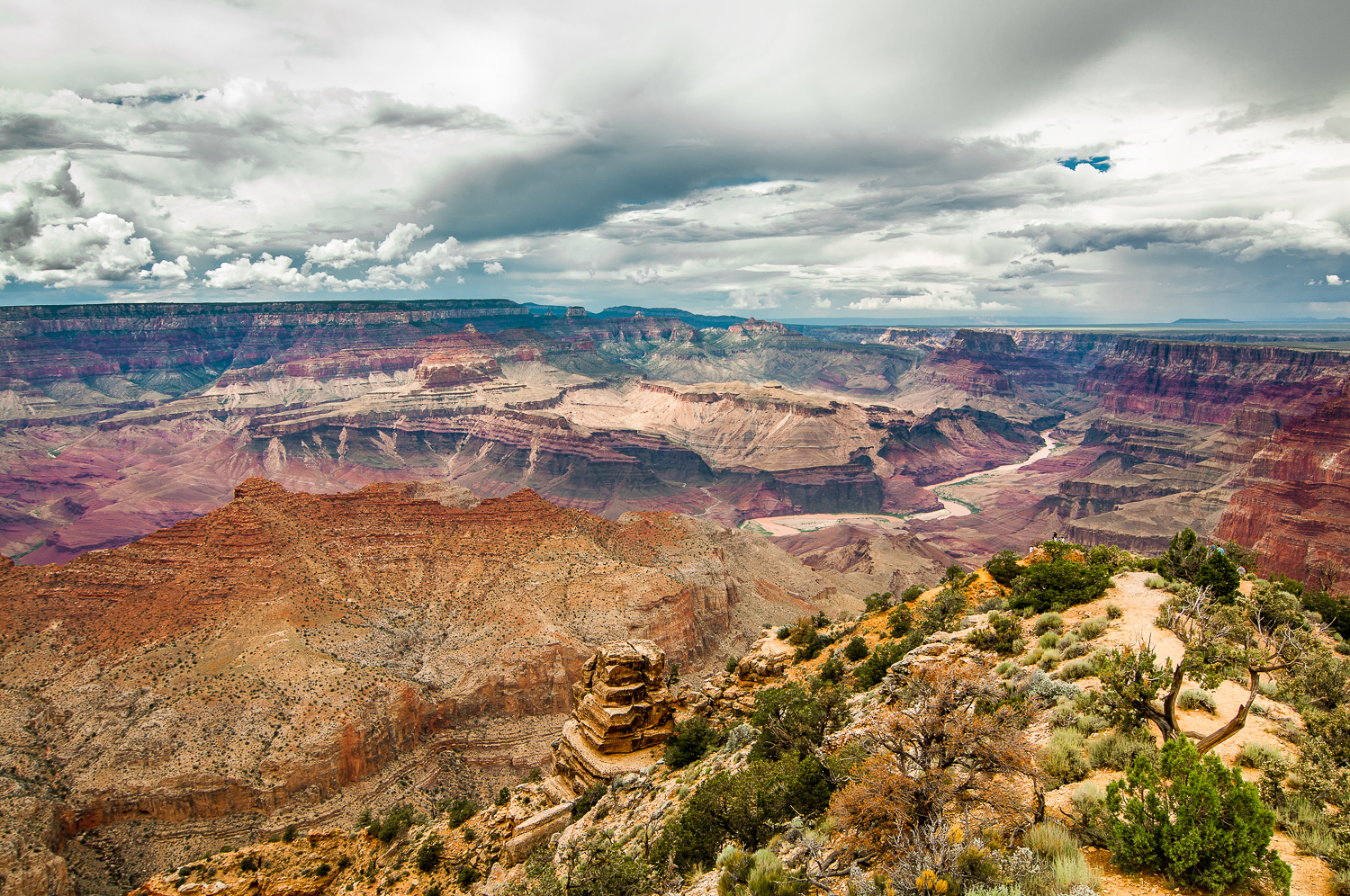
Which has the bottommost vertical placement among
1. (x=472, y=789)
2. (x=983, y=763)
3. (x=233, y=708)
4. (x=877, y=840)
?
(x=472, y=789)

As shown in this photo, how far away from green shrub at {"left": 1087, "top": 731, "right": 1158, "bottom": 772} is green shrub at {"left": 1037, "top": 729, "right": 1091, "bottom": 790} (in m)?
0.28

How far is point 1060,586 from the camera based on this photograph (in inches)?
1188

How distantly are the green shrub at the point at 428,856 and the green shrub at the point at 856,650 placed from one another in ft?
76.3

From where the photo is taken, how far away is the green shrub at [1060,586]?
28.6 meters

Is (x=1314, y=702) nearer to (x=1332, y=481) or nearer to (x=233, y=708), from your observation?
(x=233, y=708)

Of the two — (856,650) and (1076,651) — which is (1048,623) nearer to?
(1076,651)

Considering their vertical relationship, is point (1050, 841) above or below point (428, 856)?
above

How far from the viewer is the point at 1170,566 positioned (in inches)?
1214

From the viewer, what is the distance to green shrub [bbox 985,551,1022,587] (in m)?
39.3

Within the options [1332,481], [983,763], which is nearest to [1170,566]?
[983,763]

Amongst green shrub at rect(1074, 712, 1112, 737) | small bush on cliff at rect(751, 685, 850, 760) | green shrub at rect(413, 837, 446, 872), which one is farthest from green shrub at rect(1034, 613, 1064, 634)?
green shrub at rect(413, 837, 446, 872)

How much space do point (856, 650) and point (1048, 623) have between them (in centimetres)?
1143

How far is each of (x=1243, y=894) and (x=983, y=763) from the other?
4.20m

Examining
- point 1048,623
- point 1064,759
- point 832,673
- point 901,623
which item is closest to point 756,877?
point 1064,759
